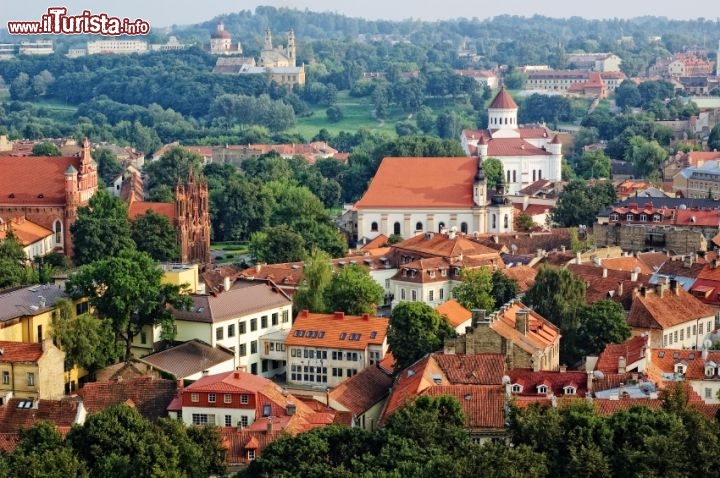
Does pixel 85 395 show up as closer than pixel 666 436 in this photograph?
No

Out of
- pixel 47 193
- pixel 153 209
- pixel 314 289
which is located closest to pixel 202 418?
pixel 314 289

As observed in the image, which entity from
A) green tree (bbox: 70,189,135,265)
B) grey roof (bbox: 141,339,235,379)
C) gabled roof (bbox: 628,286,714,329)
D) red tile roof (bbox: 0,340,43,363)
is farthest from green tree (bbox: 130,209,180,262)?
gabled roof (bbox: 628,286,714,329)

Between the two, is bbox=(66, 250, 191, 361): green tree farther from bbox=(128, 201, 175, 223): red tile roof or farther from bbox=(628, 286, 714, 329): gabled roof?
bbox=(128, 201, 175, 223): red tile roof

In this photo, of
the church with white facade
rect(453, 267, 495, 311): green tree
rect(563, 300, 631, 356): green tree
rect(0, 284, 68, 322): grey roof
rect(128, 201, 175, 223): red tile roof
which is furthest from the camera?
the church with white facade

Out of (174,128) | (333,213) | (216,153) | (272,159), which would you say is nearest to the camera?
(333,213)

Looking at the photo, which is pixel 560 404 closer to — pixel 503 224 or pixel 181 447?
pixel 181 447

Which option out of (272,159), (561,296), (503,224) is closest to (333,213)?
(272,159)

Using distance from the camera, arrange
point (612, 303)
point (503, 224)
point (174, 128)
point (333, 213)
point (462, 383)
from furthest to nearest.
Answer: point (174, 128) < point (333, 213) < point (503, 224) < point (612, 303) < point (462, 383)
